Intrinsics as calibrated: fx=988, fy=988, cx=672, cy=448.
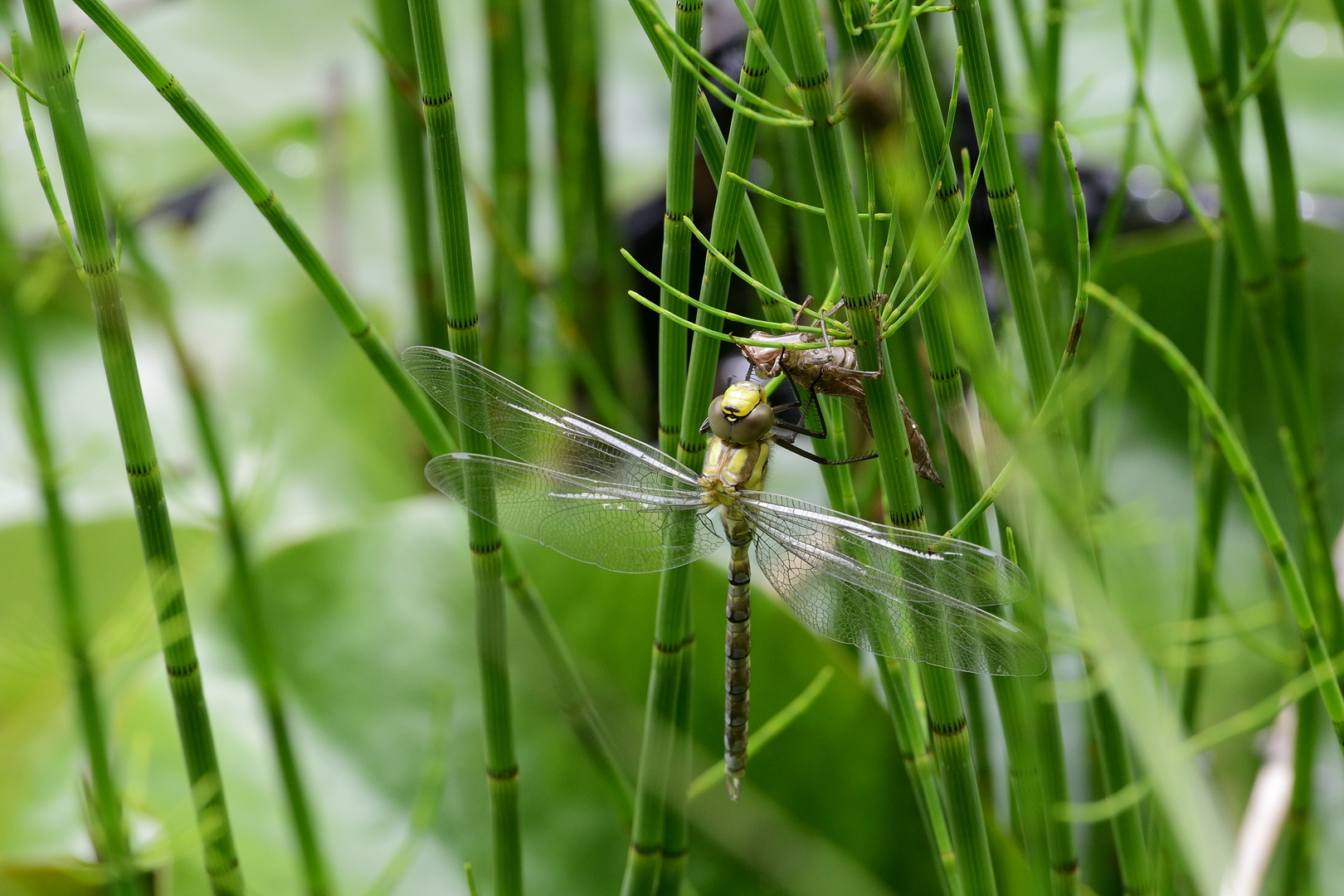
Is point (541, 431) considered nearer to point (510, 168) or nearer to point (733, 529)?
point (733, 529)

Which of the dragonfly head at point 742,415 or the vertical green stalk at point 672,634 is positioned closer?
the vertical green stalk at point 672,634

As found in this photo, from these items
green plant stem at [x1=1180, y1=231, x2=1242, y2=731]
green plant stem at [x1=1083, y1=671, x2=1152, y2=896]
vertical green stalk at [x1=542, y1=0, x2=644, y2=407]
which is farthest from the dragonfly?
vertical green stalk at [x1=542, y1=0, x2=644, y2=407]

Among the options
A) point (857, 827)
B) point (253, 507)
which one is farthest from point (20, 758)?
point (857, 827)

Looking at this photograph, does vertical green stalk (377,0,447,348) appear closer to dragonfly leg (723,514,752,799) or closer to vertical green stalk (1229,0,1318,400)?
dragonfly leg (723,514,752,799)

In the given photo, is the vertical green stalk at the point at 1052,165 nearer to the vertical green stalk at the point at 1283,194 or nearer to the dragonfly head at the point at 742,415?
the vertical green stalk at the point at 1283,194

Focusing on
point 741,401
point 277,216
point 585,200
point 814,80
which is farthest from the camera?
point 585,200

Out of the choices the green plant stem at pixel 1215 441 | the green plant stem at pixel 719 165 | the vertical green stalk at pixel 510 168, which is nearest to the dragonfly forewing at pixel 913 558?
the green plant stem at pixel 719 165

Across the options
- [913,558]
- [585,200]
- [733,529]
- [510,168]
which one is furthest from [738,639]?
[585,200]
